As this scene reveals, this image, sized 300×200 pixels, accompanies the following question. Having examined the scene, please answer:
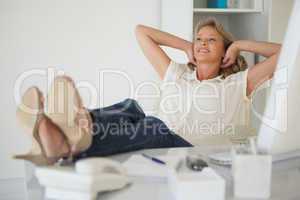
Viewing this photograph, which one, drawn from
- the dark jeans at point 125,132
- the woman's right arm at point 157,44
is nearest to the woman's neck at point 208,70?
the woman's right arm at point 157,44

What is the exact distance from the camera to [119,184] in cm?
75

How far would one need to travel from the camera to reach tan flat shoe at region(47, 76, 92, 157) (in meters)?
0.80

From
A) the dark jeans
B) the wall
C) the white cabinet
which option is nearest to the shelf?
the white cabinet

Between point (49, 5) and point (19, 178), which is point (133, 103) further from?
point (19, 178)

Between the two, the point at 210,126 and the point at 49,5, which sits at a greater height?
the point at 49,5

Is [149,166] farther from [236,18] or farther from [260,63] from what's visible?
[236,18]

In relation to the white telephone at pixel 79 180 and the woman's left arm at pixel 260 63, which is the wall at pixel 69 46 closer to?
the woman's left arm at pixel 260 63

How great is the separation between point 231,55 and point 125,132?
90cm

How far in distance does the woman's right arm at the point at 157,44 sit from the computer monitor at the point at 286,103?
3.50 ft

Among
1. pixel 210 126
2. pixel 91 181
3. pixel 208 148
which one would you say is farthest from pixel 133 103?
pixel 210 126

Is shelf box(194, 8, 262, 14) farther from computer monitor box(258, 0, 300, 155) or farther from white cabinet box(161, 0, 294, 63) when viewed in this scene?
Result: computer monitor box(258, 0, 300, 155)

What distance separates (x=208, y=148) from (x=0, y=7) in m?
1.65

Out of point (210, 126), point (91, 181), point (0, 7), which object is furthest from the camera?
point (0, 7)

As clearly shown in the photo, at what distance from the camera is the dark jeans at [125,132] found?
931mm
